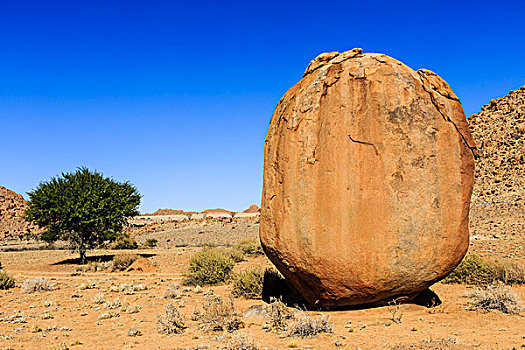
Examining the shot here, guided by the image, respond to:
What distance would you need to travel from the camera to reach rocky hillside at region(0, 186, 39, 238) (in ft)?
165

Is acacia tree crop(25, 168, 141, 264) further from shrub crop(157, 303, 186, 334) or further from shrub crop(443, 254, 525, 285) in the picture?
shrub crop(443, 254, 525, 285)

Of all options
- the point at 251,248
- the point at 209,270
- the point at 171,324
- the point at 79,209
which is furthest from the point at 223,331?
the point at 79,209

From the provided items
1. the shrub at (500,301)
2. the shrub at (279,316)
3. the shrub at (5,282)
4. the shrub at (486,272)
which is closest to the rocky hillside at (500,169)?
the shrub at (486,272)

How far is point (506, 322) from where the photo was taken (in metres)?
6.35

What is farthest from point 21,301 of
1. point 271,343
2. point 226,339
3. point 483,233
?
point 483,233

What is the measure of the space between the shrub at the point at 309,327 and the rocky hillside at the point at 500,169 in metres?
16.9

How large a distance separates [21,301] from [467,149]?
36.9 ft

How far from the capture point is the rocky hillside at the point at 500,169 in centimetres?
2625

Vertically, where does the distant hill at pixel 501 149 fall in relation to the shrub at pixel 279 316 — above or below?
above

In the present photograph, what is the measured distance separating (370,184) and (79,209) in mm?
17004

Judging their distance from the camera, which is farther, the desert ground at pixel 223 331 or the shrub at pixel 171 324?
the shrub at pixel 171 324

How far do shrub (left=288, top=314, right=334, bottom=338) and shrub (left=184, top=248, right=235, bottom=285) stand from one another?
619 cm

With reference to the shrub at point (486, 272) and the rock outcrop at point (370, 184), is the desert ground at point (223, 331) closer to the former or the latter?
the shrub at point (486, 272)

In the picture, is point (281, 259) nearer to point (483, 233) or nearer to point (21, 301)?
point (21, 301)
